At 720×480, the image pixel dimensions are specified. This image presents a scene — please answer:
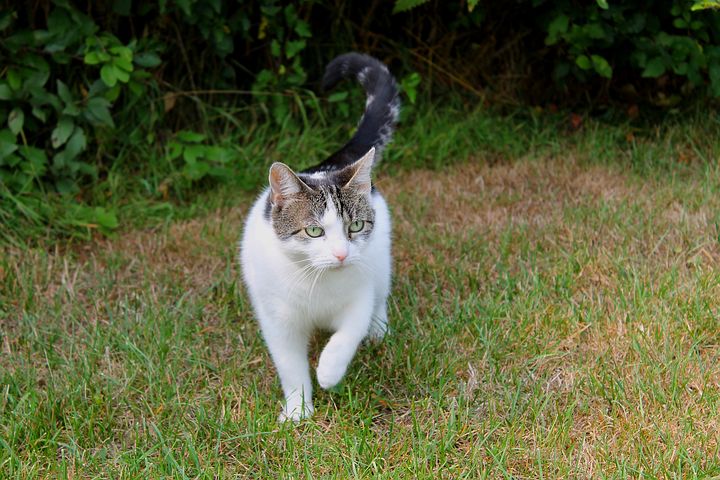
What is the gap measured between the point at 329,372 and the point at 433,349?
522 mm

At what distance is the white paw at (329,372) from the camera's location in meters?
2.69

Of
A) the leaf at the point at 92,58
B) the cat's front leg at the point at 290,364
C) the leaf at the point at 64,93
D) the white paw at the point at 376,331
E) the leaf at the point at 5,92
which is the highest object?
the leaf at the point at 92,58

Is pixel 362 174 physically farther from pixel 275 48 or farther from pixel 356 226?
pixel 275 48

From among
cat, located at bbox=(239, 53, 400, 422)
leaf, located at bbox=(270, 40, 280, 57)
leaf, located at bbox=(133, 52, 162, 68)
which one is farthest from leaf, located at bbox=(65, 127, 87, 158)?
cat, located at bbox=(239, 53, 400, 422)

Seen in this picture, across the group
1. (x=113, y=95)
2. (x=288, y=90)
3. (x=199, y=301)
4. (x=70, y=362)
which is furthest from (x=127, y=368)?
(x=288, y=90)

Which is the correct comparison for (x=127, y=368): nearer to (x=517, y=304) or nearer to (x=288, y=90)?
(x=517, y=304)

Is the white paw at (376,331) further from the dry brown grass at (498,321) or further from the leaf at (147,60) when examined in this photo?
the leaf at (147,60)

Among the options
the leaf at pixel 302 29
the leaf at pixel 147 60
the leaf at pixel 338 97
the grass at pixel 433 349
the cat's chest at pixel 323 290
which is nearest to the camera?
the grass at pixel 433 349

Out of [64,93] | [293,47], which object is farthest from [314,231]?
[293,47]

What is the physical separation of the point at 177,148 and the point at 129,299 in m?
1.26

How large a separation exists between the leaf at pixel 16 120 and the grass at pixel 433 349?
0.63 meters

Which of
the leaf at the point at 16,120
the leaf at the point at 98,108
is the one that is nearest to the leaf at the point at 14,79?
the leaf at the point at 16,120

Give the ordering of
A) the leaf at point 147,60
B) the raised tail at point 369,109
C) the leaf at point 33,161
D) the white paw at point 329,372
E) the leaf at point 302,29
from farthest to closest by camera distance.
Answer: the leaf at point 302,29
the leaf at point 147,60
the leaf at point 33,161
the raised tail at point 369,109
the white paw at point 329,372

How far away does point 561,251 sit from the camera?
372cm
